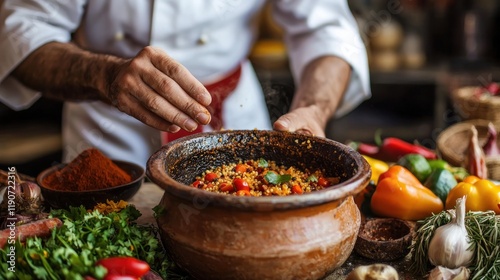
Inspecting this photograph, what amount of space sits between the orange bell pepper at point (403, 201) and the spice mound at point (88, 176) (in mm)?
728

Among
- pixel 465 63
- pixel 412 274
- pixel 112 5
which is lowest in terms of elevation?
pixel 465 63

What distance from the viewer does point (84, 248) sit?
4.03 ft

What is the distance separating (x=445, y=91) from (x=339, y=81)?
2.04 m

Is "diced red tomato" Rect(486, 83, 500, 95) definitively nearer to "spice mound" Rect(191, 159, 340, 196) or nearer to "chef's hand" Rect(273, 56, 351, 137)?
"chef's hand" Rect(273, 56, 351, 137)

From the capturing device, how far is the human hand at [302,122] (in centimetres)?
163

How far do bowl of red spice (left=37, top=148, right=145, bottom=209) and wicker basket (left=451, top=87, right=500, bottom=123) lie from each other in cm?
172

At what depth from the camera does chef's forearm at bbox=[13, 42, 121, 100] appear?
1705 mm

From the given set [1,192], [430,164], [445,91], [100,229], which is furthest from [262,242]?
[445,91]

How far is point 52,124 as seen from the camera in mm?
4184

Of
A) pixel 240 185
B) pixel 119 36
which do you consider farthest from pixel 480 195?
pixel 119 36

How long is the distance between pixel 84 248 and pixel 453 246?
827 mm

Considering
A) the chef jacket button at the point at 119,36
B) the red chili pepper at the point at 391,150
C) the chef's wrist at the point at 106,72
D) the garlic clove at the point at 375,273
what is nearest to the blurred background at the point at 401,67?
the red chili pepper at the point at 391,150

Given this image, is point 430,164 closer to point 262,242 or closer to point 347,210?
point 347,210

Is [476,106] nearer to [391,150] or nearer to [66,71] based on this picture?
[391,150]
